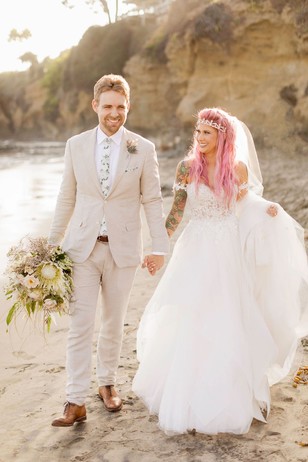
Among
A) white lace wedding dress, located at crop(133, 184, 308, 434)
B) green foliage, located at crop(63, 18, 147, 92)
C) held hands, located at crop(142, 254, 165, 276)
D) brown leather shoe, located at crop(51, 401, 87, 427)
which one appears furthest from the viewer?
green foliage, located at crop(63, 18, 147, 92)

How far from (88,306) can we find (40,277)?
0.38m

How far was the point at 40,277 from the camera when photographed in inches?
148

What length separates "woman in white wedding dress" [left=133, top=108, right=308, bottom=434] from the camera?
3.64 meters

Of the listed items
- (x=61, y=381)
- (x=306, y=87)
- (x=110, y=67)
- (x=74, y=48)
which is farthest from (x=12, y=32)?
(x=61, y=381)

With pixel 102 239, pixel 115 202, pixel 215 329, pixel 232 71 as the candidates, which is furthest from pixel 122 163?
pixel 232 71

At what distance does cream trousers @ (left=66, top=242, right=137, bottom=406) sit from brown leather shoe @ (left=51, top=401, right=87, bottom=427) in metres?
0.04

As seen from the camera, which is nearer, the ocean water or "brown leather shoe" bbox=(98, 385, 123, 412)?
"brown leather shoe" bbox=(98, 385, 123, 412)

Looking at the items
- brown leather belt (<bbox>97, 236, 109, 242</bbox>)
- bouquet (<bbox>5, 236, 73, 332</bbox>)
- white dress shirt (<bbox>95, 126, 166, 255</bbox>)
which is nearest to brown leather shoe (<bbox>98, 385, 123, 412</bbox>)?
bouquet (<bbox>5, 236, 73, 332</bbox>)

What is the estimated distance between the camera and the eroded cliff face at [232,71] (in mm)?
16953

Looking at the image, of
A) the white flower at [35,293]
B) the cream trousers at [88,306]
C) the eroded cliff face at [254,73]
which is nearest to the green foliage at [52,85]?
the eroded cliff face at [254,73]

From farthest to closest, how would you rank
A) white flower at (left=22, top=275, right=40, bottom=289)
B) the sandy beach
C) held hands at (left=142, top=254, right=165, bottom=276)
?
held hands at (left=142, top=254, right=165, bottom=276)
white flower at (left=22, top=275, right=40, bottom=289)
the sandy beach

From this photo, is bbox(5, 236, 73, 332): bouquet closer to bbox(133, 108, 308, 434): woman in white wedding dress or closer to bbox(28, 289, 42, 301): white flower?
bbox(28, 289, 42, 301): white flower

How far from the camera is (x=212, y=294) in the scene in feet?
12.7

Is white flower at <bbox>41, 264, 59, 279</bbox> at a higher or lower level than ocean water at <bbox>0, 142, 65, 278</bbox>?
higher
